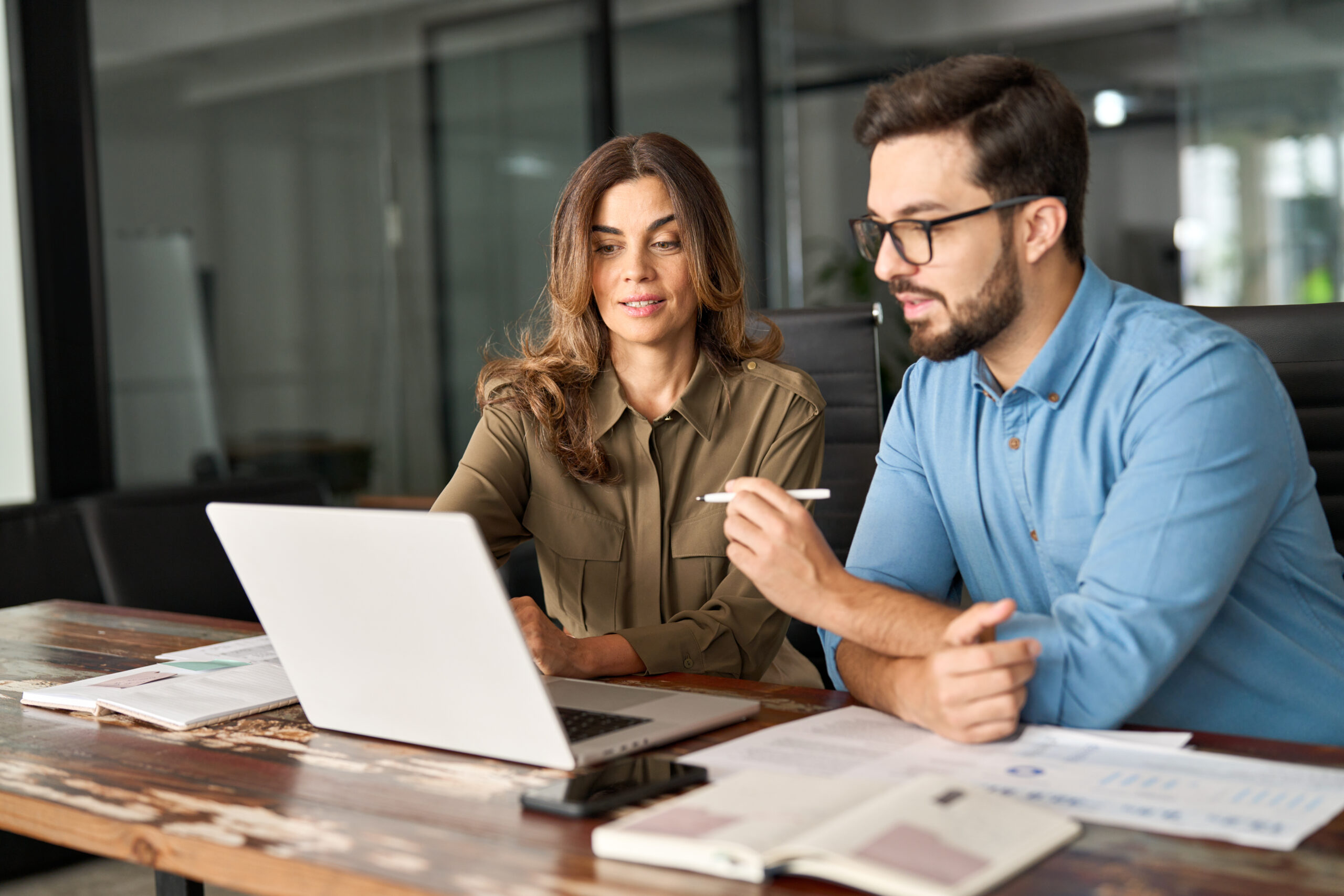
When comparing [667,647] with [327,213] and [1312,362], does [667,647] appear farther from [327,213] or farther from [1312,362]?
[327,213]

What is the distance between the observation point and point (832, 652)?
142 centimetres

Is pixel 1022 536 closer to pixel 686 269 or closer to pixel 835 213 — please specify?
pixel 686 269

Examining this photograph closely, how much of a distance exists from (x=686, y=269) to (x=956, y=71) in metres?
0.62

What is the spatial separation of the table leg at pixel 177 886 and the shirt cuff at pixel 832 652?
2.18 ft

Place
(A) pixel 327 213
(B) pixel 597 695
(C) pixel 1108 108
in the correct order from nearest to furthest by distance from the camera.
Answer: (B) pixel 597 695 → (A) pixel 327 213 → (C) pixel 1108 108

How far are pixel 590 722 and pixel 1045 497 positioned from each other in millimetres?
543

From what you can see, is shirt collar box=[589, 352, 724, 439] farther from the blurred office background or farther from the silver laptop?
the silver laptop

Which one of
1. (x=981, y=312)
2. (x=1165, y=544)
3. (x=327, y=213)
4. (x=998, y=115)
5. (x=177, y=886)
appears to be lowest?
(x=177, y=886)

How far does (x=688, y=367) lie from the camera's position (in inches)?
76.7

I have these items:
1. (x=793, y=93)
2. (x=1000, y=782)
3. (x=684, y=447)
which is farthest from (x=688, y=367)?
(x=793, y=93)

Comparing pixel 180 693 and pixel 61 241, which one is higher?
pixel 61 241

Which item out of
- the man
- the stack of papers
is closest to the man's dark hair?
the man

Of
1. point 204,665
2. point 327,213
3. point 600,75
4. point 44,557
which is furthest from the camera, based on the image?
point 600,75

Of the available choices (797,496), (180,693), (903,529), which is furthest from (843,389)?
(180,693)
